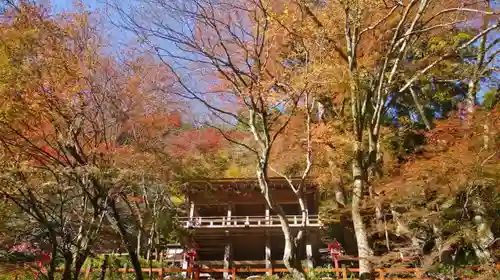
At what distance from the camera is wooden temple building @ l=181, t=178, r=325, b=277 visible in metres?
16.5

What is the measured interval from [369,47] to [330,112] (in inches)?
62.6

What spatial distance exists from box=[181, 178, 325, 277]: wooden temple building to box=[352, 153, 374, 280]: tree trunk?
10.2 m

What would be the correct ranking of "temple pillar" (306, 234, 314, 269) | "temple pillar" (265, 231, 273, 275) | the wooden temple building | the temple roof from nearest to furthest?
1. "temple pillar" (306, 234, 314, 269)
2. "temple pillar" (265, 231, 273, 275)
3. the wooden temple building
4. the temple roof

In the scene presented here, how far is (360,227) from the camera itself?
5184 millimetres

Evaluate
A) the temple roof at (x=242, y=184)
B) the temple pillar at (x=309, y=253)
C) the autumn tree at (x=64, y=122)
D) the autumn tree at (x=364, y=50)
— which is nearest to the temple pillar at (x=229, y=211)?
the temple roof at (x=242, y=184)

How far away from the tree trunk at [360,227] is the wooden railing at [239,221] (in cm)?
1119

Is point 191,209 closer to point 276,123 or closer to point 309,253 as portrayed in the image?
point 309,253

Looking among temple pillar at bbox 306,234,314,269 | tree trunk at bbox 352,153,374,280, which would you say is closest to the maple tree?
tree trunk at bbox 352,153,374,280

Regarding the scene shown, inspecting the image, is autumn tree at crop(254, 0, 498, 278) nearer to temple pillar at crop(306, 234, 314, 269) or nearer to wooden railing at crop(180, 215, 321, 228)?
temple pillar at crop(306, 234, 314, 269)

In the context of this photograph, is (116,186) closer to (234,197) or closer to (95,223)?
(95,223)

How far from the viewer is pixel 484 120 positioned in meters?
9.36

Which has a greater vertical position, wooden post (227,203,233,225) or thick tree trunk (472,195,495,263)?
wooden post (227,203,233,225)

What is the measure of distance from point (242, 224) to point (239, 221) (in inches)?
7.1

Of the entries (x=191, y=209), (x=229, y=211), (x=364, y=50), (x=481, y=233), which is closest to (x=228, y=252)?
(x=229, y=211)
